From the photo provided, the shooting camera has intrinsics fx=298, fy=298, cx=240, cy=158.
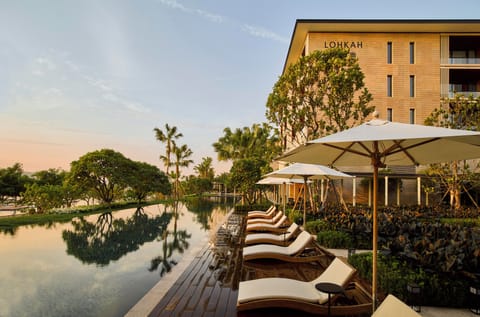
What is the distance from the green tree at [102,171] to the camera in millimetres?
20688

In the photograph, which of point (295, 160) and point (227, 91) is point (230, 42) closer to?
point (227, 91)

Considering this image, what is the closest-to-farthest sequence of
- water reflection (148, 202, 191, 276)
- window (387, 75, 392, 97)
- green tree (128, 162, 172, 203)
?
water reflection (148, 202, 191, 276), window (387, 75, 392, 97), green tree (128, 162, 172, 203)

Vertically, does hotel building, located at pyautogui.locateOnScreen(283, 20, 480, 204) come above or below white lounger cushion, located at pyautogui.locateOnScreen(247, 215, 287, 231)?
above

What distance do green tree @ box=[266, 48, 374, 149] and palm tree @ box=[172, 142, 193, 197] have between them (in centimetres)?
2184

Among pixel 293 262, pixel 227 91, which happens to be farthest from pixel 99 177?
pixel 293 262

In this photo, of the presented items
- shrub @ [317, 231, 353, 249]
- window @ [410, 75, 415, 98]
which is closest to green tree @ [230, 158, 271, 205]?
shrub @ [317, 231, 353, 249]

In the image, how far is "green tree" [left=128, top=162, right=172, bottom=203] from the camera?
24.0 metres

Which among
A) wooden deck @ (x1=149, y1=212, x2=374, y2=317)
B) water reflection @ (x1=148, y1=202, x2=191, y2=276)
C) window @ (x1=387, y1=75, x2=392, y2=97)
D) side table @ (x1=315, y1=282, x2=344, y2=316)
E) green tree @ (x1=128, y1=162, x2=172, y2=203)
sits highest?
window @ (x1=387, y1=75, x2=392, y2=97)

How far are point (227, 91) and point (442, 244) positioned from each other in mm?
22784

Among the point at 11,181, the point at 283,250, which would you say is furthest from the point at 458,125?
the point at 11,181

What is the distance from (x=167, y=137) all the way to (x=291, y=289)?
31387mm

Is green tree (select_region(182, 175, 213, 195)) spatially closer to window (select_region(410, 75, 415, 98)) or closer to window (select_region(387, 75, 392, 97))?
window (select_region(387, 75, 392, 97))

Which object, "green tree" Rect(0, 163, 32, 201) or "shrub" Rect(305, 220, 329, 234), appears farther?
"green tree" Rect(0, 163, 32, 201)

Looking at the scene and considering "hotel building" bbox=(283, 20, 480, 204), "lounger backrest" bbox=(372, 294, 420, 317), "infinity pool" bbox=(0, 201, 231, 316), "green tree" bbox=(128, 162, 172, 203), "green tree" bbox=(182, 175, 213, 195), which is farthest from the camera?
"green tree" bbox=(182, 175, 213, 195)
